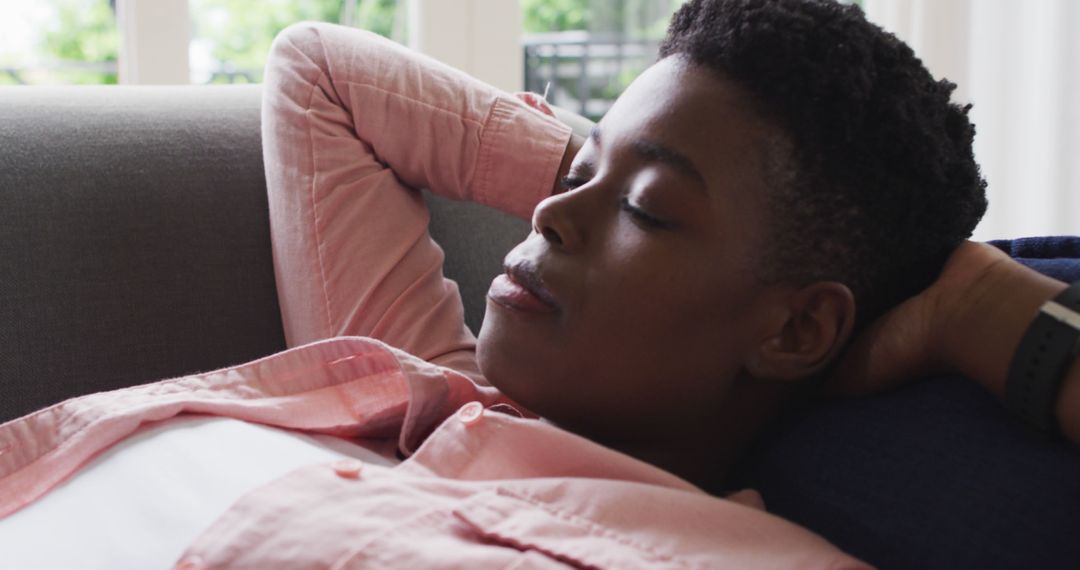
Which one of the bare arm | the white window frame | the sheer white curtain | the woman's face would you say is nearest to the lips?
the woman's face

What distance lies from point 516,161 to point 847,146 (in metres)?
0.46

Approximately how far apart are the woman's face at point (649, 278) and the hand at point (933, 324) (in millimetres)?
96

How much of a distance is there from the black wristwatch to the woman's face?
205 millimetres

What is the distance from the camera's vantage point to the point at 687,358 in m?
0.93

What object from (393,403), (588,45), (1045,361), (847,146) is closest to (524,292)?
(393,403)

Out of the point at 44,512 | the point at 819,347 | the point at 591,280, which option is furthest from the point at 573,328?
the point at 44,512

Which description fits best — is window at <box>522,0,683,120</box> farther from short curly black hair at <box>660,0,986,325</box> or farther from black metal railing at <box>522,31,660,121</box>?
short curly black hair at <box>660,0,986,325</box>

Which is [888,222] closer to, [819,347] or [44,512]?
[819,347]

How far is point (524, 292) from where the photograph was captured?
957mm

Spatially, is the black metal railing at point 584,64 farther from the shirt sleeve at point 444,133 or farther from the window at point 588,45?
the shirt sleeve at point 444,133

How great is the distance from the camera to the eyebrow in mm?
910

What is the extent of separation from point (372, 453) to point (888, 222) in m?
0.47

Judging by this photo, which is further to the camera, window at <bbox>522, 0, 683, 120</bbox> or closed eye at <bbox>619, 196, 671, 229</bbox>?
window at <bbox>522, 0, 683, 120</bbox>

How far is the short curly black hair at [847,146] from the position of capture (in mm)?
907
